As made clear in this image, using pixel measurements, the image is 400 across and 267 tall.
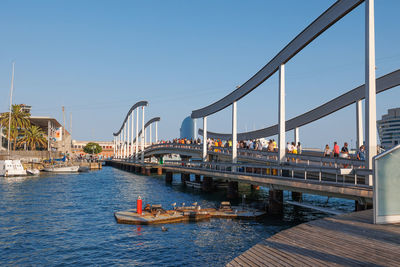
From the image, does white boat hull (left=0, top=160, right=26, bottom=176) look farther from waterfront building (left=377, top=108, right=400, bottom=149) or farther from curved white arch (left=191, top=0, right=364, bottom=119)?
waterfront building (left=377, top=108, right=400, bottom=149)

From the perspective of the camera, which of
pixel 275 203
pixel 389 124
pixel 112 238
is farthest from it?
pixel 389 124

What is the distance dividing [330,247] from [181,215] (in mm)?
15152

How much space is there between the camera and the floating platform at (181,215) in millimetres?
23219

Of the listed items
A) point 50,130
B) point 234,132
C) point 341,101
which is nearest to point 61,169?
point 50,130

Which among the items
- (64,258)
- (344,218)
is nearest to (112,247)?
(64,258)

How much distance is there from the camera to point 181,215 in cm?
2412

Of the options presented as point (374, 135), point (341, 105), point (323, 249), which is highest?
point (341, 105)

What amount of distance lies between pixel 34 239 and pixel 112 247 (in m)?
5.10

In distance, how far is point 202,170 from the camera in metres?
39.9

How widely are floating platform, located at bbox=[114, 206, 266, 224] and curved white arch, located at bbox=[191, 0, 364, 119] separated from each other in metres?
11.1

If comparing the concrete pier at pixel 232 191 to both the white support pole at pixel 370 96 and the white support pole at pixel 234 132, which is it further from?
the white support pole at pixel 370 96

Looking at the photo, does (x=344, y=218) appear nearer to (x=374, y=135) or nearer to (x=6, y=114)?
(x=374, y=135)

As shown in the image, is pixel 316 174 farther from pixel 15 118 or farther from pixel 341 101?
pixel 15 118

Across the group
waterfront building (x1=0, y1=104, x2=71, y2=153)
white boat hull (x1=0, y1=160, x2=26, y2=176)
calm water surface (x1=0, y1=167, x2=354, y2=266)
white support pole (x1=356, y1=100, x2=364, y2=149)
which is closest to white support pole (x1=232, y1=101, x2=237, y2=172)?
calm water surface (x1=0, y1=167, x2=354, y2=266)
